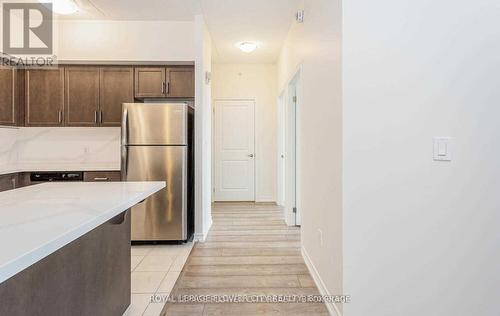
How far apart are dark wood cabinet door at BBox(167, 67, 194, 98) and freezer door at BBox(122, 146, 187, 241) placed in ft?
2.56

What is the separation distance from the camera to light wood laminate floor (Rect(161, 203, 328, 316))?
7.34ft

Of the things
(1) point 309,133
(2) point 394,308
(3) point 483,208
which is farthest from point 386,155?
(1) point 309,133

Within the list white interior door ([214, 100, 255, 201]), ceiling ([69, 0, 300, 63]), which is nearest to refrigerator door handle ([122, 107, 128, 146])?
ceiling ([69, 0, 300, 63])

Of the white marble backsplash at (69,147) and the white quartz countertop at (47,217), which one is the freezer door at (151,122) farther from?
the white quartz countertop at (47,217)

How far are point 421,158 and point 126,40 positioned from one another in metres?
3.60

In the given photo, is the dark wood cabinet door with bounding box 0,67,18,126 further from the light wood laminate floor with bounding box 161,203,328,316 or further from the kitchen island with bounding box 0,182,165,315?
the light wood laminate floor with bounding box 161,203,328,316

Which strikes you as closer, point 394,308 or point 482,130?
point 482,130

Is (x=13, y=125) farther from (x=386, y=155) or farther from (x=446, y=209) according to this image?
(x=446, y=209)

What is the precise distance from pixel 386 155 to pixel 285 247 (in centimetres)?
200

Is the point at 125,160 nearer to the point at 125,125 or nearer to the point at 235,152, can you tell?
the point at 125,125

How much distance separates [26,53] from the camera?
3.83 m

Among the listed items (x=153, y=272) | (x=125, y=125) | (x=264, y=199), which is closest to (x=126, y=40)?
(x=125, y=125)

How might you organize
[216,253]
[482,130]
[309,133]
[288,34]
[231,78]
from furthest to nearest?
[231,78] → [288,34] → [216,253] → [309,133] → [482,130]

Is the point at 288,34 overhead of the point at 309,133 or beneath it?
overhead
